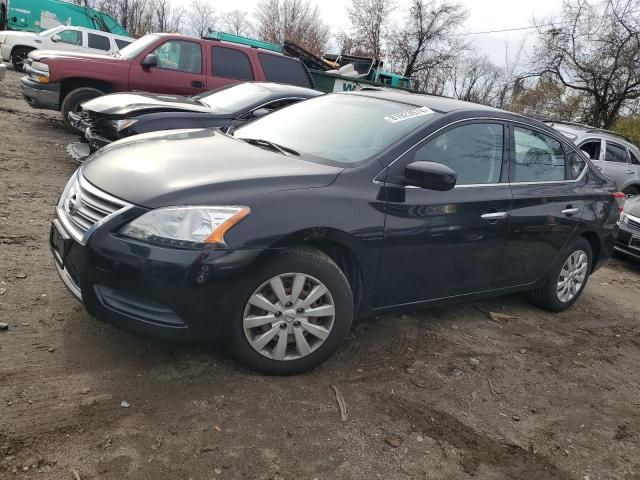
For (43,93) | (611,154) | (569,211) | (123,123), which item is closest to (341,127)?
(569,211)

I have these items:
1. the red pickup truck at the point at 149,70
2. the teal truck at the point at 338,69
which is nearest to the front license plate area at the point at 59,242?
the red pickup truck at the point at 149,70

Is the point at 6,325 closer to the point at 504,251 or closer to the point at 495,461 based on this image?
the point at 495,461

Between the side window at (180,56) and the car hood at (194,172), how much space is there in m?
5.89

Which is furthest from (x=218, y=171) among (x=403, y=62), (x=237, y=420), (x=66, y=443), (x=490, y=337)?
(x=403, y=62)

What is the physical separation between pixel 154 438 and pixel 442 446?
141 centimetres

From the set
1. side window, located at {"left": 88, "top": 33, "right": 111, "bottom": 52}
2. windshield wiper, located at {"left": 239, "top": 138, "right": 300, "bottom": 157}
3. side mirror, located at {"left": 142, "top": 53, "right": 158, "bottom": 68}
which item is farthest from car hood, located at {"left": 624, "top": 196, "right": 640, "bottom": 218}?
side window, located at {"left": 88, "top": 33, "right": 111, "bottom": 52}

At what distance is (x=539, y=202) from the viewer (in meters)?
4.20

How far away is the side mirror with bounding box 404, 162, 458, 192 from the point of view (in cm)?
320

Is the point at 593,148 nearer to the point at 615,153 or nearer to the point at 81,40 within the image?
the point at 615,153

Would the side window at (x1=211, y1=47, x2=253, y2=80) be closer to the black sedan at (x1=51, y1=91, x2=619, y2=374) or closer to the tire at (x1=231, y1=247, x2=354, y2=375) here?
the black sedan at (x1=51, y1=91, x2=619, y2=374)

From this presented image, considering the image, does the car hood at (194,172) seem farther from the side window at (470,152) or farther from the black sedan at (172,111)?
the black sedan at (172,111)

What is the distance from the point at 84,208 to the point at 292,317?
1.25 meters

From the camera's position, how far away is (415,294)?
358cm

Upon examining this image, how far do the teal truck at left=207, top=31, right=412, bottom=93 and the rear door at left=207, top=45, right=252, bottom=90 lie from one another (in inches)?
192
